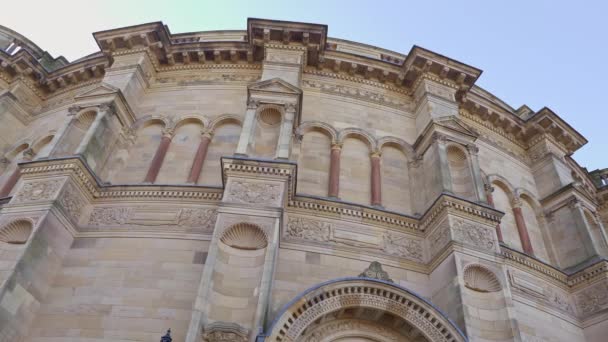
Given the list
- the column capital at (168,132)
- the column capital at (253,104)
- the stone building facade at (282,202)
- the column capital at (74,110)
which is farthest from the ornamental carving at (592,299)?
the column capital at (74,110)

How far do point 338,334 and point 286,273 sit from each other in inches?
70.7

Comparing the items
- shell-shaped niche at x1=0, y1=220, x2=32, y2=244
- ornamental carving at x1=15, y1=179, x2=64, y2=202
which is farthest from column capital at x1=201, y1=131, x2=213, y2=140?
shell-shaped niche at x1=0, y1=220, x2=32, y2=244

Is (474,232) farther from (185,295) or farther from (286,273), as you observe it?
(185,295)

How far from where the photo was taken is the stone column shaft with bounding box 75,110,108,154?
39.7 feet

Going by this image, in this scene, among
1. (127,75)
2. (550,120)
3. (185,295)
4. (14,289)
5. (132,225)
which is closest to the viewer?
(14,289)

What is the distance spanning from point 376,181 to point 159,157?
6540 mm

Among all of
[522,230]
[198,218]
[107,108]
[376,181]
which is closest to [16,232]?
[198,218]

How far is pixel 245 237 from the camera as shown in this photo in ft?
32.9

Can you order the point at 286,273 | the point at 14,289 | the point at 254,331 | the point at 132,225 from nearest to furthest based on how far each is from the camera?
the point at 254,331 < the point at 14,289 < the point at 286,273 < the point at 132,225

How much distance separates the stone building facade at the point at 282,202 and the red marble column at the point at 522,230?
0.08 m

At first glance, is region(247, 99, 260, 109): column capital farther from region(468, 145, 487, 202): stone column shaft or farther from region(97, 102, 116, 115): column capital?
region(468, 145, 487, 202): stone column shaft

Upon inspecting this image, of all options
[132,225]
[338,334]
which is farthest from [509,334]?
[132,225]

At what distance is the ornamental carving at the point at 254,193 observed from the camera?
34.3 feet

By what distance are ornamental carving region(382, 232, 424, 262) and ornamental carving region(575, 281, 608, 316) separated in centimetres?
554
